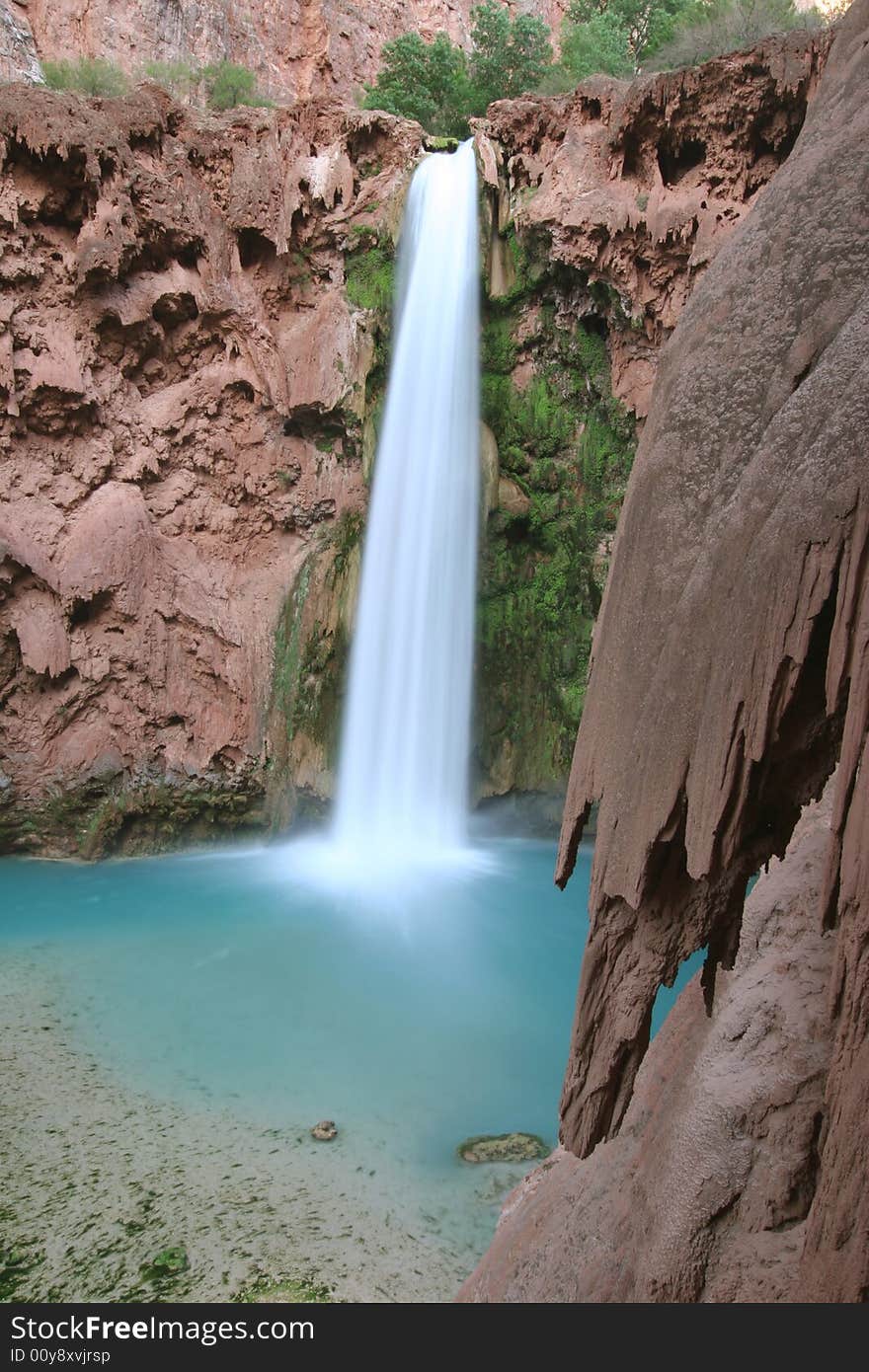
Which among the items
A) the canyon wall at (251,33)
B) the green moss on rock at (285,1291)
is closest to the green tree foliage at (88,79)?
the canyon wall at (251,33)

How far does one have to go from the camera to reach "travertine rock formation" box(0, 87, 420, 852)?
38.1 feet

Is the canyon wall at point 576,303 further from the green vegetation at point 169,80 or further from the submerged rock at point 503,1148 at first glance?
the green vegetation at point 169,80

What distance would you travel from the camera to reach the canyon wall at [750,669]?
4.93ft

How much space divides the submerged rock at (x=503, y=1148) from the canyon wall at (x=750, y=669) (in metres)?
3.23

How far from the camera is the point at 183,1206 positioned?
190 inches

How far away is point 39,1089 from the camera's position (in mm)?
6027

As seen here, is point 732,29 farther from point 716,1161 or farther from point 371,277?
point 716,1161

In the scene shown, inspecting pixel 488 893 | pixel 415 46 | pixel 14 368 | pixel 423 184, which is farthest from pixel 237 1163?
pixel 415 46

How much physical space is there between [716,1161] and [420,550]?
10.7 metres

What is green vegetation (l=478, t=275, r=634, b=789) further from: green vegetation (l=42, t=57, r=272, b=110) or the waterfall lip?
green vegetation (l=42, t=57, r=272, b=110)

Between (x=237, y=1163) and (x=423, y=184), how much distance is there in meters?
11.9

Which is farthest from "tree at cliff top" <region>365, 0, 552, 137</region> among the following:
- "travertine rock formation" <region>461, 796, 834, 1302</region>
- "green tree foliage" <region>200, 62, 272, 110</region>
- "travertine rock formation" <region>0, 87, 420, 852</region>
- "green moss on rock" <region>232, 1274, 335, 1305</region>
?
"green moss on rock" <region>232, 1274, 335, 1305</region>

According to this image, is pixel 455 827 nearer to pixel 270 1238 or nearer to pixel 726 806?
pixel 270 1238

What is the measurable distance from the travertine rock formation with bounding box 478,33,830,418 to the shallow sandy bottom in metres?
9.61
